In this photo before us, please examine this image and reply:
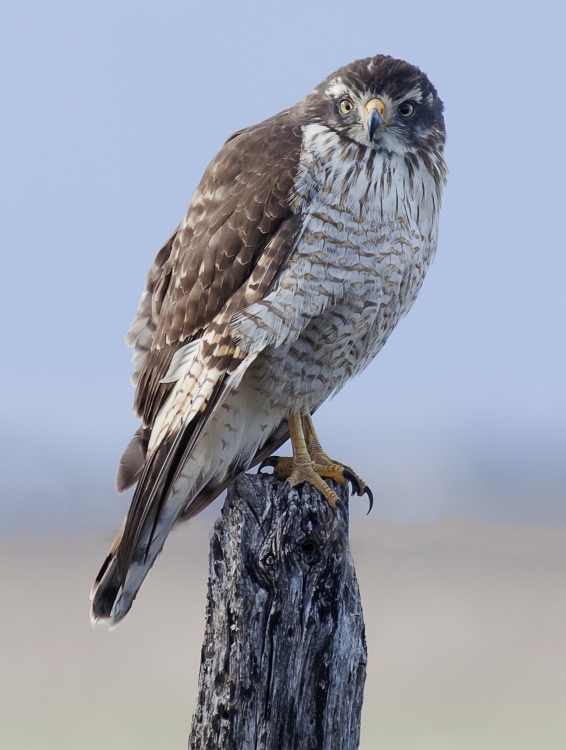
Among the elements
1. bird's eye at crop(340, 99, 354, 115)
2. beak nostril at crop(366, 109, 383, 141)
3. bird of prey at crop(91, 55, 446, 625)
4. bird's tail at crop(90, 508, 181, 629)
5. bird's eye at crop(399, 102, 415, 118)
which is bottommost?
bird's tail at crop(90, 508, 181, 629)

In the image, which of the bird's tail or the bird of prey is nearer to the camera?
the bird of prey

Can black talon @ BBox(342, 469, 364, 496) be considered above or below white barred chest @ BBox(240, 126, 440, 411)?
below

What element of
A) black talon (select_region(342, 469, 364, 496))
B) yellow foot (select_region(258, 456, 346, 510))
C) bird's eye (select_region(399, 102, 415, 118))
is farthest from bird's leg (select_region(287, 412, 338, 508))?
bird's eye (select_region(399, 102, 415, 118))

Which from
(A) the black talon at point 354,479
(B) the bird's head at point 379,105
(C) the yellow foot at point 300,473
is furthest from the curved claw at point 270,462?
(B) the bird's head at point 379,105

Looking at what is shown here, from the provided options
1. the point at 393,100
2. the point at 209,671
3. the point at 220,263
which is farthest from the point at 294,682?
the point at 393,100

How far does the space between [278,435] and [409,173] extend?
50.3 inches

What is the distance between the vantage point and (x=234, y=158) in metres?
3.25

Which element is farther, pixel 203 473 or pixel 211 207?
pixel 203 473

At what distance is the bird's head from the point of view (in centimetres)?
316

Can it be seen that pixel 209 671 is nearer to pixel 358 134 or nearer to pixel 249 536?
pixel 249 536

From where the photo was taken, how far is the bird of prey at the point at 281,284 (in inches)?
117

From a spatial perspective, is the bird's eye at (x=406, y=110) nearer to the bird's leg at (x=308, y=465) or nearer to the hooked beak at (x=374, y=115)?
the hooked beak at (x=374, y=115)

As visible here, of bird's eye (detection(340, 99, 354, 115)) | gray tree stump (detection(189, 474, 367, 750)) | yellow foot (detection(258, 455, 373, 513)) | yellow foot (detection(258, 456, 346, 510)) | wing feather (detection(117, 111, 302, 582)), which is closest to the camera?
gray tree stump (detection(189, 474, 367, 750))

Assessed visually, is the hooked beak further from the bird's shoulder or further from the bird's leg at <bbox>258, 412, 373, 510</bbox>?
the bird's leg at <bbox>258, 412, 373, 510</bbox>
